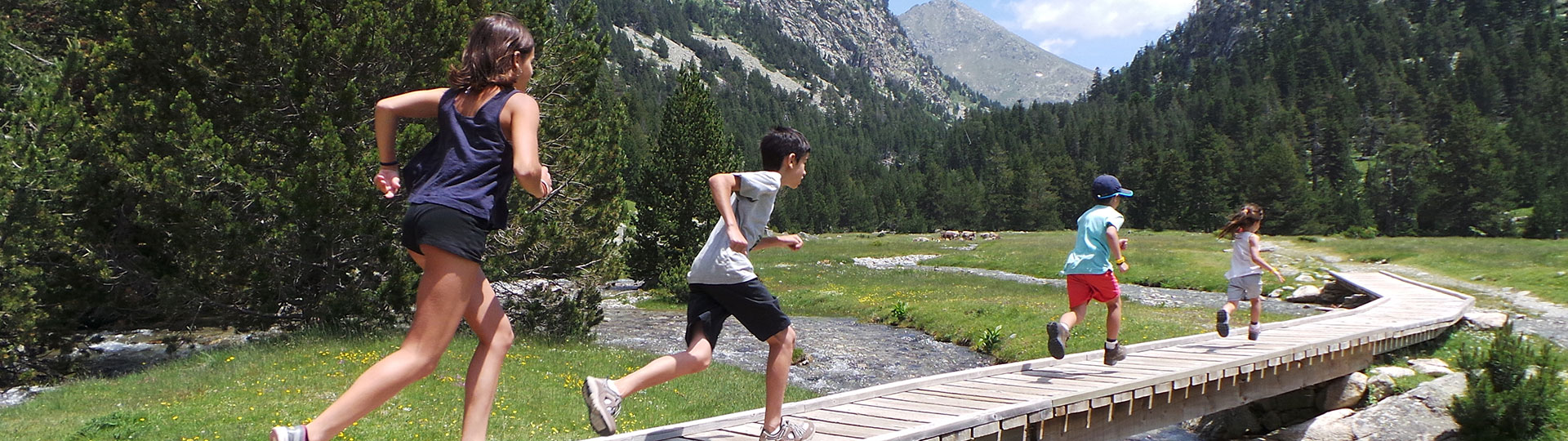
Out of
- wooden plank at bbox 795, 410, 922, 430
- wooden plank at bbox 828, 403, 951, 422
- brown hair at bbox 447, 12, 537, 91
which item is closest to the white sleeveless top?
wooden plank at bbox 828, 403, 951, 422

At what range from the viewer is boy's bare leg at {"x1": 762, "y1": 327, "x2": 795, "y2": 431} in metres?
5.85

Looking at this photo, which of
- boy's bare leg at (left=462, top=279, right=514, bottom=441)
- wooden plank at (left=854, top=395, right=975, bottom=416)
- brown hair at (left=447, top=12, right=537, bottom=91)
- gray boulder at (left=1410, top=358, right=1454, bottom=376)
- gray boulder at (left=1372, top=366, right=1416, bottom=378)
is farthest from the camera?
gray boulder at (left=1410, top=358, right=1454, bottom=376)

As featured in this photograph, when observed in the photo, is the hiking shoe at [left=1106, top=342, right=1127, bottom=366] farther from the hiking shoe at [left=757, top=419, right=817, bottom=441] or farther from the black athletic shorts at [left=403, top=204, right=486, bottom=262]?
the black athletic shorts at [left=403, top=204, right=486, bottom=262]

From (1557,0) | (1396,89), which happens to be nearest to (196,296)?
(1396,89)

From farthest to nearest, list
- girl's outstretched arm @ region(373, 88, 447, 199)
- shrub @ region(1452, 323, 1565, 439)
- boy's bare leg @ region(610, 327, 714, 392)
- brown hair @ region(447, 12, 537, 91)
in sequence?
1. shrub @ region(1452, 323, 1565, 439)
2. boy's bare leg @ region(610, 327, 714, 392)
3. girl's outstretched arm @ region(373, 88, 447, 199)
4. brown hair @ region(447, 12, 537, 91)

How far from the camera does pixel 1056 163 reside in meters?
154

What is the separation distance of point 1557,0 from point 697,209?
218 metres

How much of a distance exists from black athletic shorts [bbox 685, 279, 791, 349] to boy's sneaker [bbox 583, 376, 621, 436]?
0.56 meters

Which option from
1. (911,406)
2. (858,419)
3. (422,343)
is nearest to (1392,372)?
(911,406)

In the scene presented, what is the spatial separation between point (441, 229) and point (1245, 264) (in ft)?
43.8

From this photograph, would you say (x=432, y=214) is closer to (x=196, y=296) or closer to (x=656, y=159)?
(x=196, y=296)

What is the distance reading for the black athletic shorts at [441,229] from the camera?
12.2 feet

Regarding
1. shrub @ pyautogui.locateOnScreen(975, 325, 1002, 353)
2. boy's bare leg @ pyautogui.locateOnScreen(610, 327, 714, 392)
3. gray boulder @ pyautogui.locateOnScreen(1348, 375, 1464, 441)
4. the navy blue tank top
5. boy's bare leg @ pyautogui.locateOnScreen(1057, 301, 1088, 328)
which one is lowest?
shrub @ pyautogui.locateOnScreen(975, 325, 1002, 353)

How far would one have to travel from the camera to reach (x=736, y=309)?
224 inches
